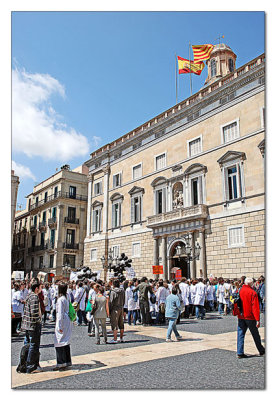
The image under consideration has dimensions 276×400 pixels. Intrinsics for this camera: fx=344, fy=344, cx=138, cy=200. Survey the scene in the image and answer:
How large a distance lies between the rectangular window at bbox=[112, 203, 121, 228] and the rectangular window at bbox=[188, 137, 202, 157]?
30.2 feet

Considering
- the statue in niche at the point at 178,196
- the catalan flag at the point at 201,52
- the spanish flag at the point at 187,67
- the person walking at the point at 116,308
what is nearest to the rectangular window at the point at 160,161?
the statue in niche at the point at 178,196

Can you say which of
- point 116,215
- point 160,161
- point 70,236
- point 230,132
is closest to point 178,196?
point 160,161

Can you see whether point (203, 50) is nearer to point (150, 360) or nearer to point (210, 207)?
point (210, 207)

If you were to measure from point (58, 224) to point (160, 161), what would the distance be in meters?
18.4

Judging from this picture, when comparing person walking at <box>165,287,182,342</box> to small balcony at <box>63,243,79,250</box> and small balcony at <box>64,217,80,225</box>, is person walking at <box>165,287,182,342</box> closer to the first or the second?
small balcony at <box>63,243,79,250</box>

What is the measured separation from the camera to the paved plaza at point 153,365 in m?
5.53

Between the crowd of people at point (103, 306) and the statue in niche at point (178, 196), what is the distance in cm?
755

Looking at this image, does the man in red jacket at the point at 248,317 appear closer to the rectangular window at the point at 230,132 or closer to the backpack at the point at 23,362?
the backpack at the point at 23,362

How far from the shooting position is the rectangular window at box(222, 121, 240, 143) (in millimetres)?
21119

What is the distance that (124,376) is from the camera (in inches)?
232

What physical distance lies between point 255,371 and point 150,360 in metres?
2.10

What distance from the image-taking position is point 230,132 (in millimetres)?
21562
